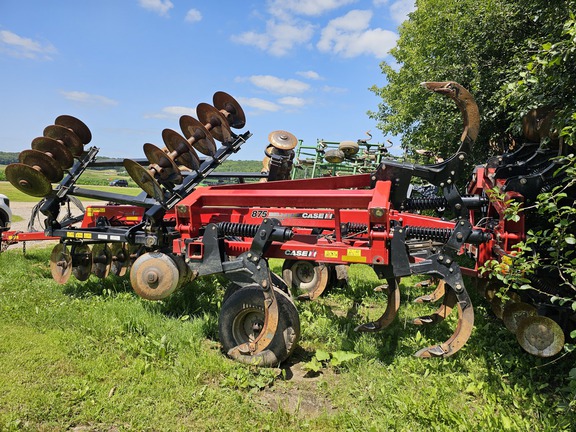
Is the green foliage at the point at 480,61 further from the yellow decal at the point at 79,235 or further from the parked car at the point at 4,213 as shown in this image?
the parked car at the point at 4,213

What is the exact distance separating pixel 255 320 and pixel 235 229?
951 millimetres

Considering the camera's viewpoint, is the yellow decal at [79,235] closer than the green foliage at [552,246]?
No

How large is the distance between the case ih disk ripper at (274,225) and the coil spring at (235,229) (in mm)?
11

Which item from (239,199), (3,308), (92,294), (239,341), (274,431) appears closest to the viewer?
(274,431)

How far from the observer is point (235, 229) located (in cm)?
432

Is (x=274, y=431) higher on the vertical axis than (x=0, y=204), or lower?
lower

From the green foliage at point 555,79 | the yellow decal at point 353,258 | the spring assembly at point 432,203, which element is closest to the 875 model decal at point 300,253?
the yellow decal at point 353,258

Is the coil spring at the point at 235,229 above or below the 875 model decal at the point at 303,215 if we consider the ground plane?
below

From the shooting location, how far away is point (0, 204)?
367 inches

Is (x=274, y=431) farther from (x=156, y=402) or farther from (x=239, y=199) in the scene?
(x=239, y=199)

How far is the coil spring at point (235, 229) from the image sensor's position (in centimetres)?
427

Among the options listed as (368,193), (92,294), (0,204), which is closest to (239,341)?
(368,193)

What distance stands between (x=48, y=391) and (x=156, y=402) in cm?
93

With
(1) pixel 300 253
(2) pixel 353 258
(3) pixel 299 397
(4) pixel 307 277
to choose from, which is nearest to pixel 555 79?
(2) pixel 353 258
